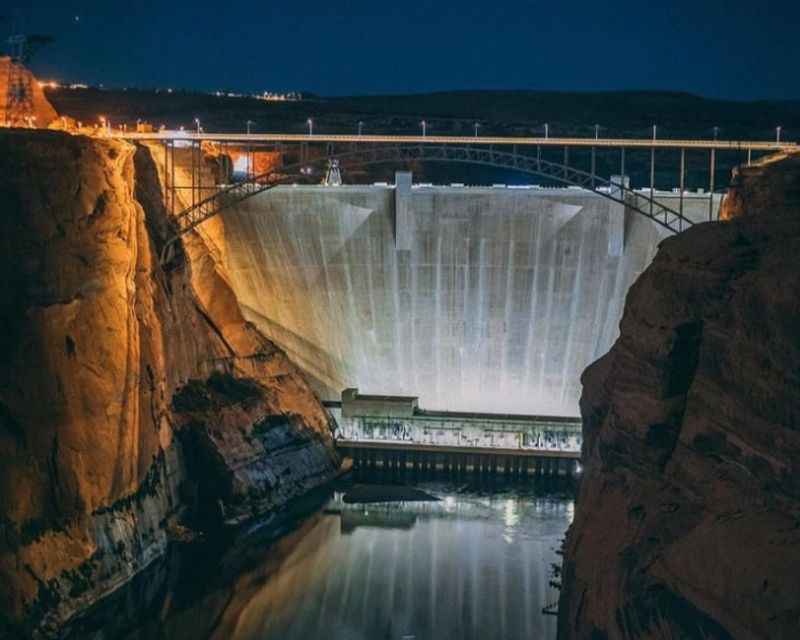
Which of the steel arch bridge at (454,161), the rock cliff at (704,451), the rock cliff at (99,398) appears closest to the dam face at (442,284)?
the steel arch bridge at (454,161)

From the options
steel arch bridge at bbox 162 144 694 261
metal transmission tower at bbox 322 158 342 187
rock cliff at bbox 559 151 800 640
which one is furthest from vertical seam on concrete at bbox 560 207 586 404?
rock cliff at bbox 559 151 800 640

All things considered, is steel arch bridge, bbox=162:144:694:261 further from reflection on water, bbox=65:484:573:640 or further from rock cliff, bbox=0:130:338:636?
reflection on water, bbox=65:484:573:640

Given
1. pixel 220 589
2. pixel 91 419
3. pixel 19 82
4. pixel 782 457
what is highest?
pixel 19 82

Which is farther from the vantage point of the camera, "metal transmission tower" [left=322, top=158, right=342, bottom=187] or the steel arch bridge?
"metal transmission tower" [left=322, top=158, right=342, bottom=187]

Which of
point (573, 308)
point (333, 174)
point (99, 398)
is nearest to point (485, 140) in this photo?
point (573, 308)

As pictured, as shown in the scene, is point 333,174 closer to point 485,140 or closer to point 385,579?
point 485,140

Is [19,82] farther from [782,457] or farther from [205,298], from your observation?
[782,457]

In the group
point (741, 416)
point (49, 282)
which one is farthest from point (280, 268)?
point (741, 416)
